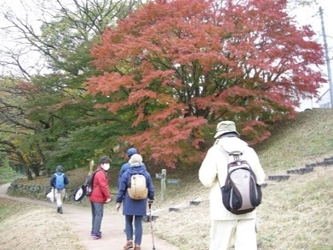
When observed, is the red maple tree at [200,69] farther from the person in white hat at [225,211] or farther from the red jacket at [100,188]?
the person in white hat at [225,211]

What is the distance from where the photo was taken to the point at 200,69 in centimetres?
1480

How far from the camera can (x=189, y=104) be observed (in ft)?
48.9

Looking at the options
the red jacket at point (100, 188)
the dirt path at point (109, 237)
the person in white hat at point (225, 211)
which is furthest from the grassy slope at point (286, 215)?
the person in white hat at point (225, 211)

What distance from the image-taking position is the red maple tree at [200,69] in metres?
13.4

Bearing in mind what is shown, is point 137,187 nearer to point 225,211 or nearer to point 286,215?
point 286,215

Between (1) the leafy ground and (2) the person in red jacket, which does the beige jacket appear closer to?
(1) the leafy ground

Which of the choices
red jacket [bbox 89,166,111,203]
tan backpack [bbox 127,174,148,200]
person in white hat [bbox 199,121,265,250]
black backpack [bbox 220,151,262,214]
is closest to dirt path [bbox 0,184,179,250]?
red jacket [bbox 89,166,111,203]

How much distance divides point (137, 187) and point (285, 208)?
2511 millimetres

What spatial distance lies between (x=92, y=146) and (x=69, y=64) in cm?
445

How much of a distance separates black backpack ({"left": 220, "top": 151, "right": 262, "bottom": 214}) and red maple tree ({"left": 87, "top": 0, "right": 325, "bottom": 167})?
8641mm

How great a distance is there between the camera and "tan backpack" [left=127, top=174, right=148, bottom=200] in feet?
20.2

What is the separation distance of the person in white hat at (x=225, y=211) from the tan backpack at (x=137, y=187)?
2.30m

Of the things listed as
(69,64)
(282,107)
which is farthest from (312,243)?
(69,64)

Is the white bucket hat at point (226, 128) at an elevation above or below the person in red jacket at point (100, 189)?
above
